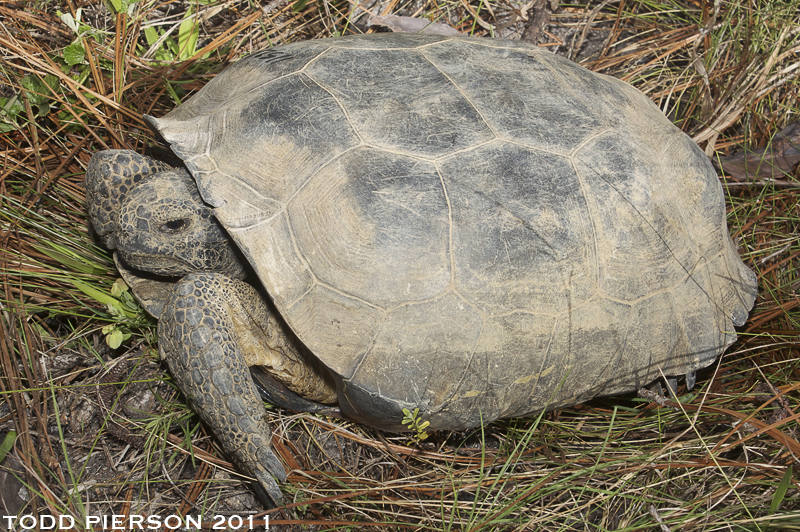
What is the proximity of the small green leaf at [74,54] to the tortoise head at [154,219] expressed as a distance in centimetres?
85

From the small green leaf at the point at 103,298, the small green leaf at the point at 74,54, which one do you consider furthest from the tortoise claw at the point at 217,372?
the small green leaf at the point at 74,54

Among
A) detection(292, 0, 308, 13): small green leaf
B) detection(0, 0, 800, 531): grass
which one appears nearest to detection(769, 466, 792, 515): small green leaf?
detection(0, 0, 800, 531): grass

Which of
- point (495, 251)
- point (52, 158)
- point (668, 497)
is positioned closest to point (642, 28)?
point (495, 251)

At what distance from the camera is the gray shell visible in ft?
7.62

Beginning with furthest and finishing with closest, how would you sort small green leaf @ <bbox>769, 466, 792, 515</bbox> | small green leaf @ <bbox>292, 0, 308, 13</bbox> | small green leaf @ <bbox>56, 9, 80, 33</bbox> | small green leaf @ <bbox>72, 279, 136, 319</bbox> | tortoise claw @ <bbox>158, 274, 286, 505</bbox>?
small green leaf @ <bbox>292, 0, 308, 13</bbox>
small green leaf @ <bbox>56, 9, 80, 33</bbox>
small green leaf @ <bbox>72, 279, 136, 319</bbox>
tortoise claw @ <bbox>158, 274, 286, 505</bbox>
small green leaf @ <bbox>769, 466, 792, 515</bbox>

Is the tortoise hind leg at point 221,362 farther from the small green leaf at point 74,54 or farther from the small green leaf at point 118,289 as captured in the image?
the small green leaf at point 74,54

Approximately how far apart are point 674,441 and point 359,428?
5.06 feet

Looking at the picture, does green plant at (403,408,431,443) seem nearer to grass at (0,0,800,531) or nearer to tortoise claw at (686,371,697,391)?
grass at (0,0,800,531)

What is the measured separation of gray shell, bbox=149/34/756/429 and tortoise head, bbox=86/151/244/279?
0.18m

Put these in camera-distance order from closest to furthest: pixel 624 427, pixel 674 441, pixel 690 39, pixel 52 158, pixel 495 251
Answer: pixel 495 251
pixel 674 441
pixel 624 427
pixel 52 158
pixel 690 39

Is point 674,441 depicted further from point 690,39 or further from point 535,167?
point 690,39

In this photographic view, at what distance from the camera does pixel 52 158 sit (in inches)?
128

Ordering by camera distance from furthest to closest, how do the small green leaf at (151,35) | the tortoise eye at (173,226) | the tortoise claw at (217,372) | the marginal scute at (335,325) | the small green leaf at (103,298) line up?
the small green leaf at (151,35) < the small green leaf at (103,298) < the tortoise eye at (173,226) < the tortoise claw at (217,372) < the marginal scute at (335,325)

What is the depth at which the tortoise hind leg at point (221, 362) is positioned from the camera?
242 centimetres
